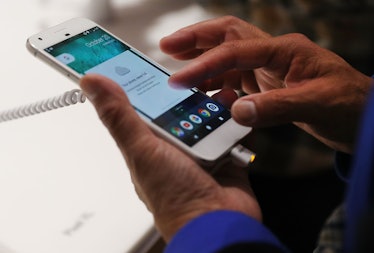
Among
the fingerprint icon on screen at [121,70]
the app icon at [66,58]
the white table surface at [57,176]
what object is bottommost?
the white table surface at [57,176]

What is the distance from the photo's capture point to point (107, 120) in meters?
0.44

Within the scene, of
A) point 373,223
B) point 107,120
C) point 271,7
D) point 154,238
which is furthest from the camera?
point 271,7

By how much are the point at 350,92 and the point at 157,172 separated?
24 centimetres

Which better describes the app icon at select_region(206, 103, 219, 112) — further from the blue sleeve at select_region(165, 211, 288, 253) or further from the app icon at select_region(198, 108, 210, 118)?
the blue sleeve at select_region(165, 211, 288, 253)

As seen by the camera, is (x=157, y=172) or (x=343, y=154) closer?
(x=157, y=172)

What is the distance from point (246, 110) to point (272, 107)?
3 cm

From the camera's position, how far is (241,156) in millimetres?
492

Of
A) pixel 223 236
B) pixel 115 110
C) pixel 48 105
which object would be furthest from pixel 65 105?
pixel 223 236

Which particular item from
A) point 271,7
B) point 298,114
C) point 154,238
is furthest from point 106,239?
point 271,7

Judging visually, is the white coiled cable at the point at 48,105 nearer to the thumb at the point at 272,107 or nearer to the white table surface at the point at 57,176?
the white table surface at the point at 57,176

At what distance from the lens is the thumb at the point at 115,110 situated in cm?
43

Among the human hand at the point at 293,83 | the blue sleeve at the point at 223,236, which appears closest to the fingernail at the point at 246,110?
the human hand at the point at 293,83

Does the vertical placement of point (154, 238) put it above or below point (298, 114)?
below

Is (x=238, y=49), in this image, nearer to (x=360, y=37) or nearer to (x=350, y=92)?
(x=350, y=92)
